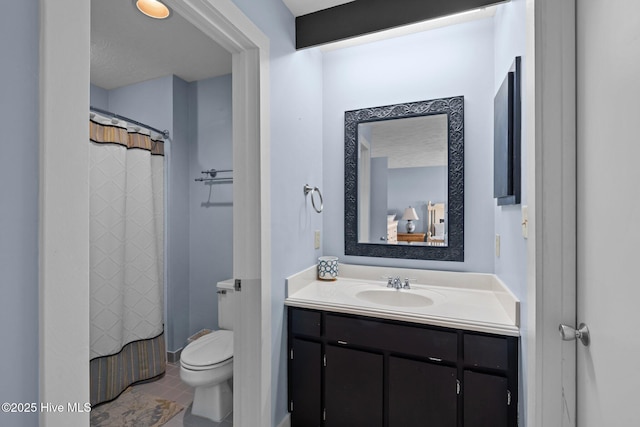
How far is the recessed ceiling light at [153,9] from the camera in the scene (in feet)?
5.50

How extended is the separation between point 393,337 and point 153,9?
7.69 ft

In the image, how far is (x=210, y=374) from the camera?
5.83ft

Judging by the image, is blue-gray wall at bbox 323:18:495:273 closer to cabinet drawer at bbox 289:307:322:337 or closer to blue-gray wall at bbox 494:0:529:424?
blue-gray wall at bbox 494:0:529:424

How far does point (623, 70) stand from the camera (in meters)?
0.70


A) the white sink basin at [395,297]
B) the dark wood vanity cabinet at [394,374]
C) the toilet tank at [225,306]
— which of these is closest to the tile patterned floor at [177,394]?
the toilet tank at [225,306]

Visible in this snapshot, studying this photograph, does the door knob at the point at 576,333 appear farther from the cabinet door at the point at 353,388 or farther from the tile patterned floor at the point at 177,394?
the tile patterned floor at the point at 177,394

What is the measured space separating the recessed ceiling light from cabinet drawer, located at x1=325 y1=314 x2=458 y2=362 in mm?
2074

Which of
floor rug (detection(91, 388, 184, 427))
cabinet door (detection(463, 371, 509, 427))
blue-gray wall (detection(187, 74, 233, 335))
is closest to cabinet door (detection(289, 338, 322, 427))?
cabinet door (detection(463, 371, 509, 427))

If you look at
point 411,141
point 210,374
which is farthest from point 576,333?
point 210,374

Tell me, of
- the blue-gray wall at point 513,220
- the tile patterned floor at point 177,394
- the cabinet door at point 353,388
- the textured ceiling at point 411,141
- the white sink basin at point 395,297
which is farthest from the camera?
the textured ceiling at point 411,141

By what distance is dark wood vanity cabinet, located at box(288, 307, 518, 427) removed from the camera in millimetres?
1277

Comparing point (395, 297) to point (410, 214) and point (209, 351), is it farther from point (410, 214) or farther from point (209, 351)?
point (209, 351)

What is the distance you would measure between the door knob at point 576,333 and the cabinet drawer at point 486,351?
1.27 feet

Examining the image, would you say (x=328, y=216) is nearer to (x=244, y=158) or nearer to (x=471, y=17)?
(x=244, y=158)
